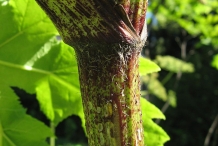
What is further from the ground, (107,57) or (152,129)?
(107,57)

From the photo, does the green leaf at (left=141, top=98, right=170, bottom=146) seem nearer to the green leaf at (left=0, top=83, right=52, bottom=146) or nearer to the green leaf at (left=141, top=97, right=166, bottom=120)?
the green leaf at (left=141, top=97, right=166, bottom=120)

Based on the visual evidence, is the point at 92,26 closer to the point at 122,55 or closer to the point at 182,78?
the point at 122,55

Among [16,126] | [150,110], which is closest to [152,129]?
[150,110]

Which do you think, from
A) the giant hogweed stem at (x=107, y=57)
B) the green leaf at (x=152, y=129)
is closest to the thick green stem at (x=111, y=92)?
the giant hogweed stem at (x=107, y=57)

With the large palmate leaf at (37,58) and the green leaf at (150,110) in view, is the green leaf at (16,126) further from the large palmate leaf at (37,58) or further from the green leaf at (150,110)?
the green leaf at (150,110)

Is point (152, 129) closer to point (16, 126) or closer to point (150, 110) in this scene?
point (150, 110)

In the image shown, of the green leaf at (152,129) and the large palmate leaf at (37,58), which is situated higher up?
Answer: the large palmate leaf at (37,58)
